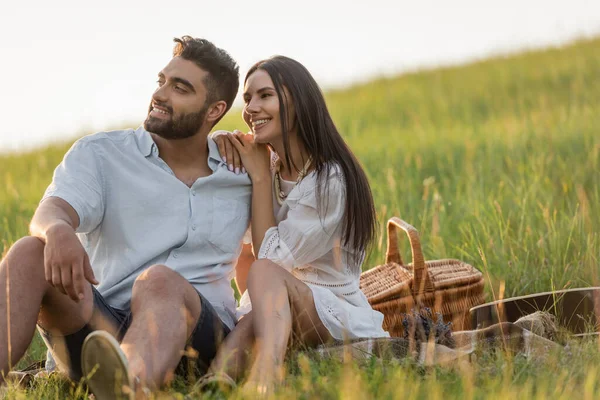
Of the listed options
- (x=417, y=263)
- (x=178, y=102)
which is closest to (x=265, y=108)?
(x=178, y=102)

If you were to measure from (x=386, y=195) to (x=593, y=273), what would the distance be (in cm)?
190

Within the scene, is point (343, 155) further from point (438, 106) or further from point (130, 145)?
point (438, 106)

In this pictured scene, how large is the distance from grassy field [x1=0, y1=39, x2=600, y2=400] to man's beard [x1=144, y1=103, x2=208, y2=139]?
1208 millimetres

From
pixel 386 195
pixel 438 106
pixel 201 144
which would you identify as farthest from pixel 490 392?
pixel 438 106

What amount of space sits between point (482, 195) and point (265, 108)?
8.25 feet

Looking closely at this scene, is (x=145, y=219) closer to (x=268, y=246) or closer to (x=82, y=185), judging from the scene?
(x=82, y=185)

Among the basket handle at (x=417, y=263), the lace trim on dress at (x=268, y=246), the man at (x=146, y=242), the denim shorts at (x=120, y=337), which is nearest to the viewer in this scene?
the man at (x=146, y=242)

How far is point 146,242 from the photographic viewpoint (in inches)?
153

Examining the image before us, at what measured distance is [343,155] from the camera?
13.3 feet

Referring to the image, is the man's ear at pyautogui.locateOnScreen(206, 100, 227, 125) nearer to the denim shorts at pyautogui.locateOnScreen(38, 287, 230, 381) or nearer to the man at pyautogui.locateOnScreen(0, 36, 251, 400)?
the man at pyautogui.locateOnScreen(0, 36, 251, 400)

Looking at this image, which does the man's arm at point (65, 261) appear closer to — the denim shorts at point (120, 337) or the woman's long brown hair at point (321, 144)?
the denim shorts at point (120, 337)

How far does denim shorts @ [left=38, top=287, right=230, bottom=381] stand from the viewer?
3.49 metres

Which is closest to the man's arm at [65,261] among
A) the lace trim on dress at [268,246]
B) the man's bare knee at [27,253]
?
the man's bare knee at [27,253]

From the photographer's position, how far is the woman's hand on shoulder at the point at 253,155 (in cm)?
413
